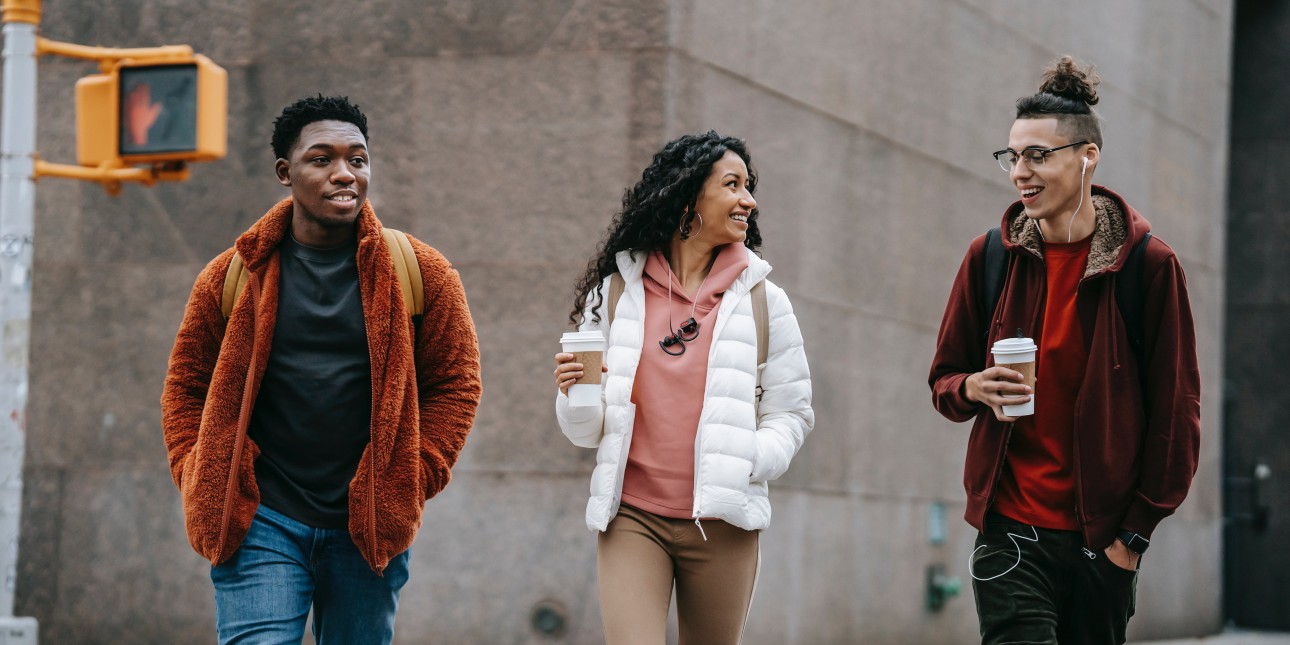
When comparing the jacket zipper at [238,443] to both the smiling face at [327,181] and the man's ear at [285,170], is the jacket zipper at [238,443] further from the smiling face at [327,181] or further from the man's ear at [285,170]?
the man's ear at [285,170]

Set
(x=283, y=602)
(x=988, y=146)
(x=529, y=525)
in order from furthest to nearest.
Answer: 1. (x=988, y=146)
2. (x=529, y=525)
3. (x=283, y=602)

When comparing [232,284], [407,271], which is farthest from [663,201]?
[232,284]

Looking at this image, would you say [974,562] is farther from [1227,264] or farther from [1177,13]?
[1227,264]

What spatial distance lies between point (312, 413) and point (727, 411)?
1225mm

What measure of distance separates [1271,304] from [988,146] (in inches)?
239

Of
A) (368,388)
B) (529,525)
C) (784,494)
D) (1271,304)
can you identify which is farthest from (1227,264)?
(368,388)

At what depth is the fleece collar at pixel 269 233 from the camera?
15.6 ft

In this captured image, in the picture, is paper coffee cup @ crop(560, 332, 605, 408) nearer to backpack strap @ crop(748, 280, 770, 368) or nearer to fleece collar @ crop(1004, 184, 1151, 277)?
backpack strap @ crop(748, 280, 770, 368)

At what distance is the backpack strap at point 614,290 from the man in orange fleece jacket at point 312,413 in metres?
0.63

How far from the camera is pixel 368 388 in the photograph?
4727 mm

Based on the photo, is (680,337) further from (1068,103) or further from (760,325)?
(1068,103)

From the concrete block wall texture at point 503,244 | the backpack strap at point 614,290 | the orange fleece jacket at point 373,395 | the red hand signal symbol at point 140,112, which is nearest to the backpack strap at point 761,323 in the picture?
the backpack strap at point 614,290

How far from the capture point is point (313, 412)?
468 centimetres

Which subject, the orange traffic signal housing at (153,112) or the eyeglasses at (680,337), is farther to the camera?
the orange traffic signal housing at (153,112)
